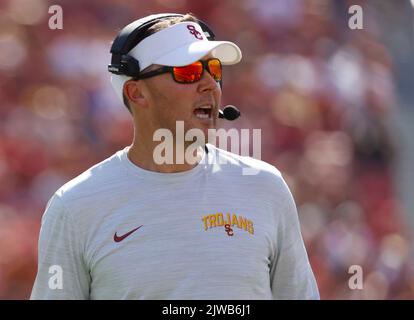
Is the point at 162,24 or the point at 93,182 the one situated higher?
the point at 162,24

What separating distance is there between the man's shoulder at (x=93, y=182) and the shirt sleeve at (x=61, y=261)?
0.05 m

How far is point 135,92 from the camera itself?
261 centimetres

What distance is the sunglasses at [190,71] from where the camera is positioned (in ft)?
8.25

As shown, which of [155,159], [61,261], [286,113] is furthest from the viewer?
[286,113]

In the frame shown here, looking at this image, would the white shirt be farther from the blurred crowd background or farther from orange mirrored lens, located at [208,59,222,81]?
the blurred crowd background

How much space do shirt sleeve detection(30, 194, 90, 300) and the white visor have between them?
0.53 metres

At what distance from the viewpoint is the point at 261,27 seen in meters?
6.39

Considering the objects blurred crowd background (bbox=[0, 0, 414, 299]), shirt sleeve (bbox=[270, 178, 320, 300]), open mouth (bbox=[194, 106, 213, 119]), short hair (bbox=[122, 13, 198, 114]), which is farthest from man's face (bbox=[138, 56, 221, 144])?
blurred crowd background (bbox=[0, 0, 414, 299])

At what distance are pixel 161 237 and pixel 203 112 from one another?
16.9 inches

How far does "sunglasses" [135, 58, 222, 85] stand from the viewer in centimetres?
251

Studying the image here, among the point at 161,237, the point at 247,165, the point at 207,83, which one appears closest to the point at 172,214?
the point at 161,237

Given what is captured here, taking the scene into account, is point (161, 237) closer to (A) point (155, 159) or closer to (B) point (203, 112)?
(A) point (155, 159)

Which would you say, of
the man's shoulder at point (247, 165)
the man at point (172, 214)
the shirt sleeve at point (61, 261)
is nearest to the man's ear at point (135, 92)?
the man at point (172, 214)

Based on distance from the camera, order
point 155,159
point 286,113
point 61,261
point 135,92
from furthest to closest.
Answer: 1. point 286,113
2. point 135,92
3. point 155,159
4. point 61,261
